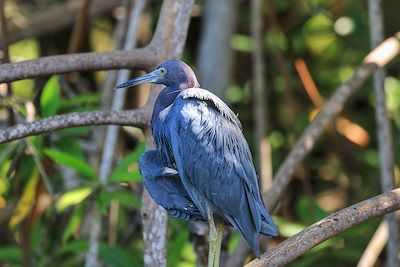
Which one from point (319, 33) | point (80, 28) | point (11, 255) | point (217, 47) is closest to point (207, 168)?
point (11, 255)

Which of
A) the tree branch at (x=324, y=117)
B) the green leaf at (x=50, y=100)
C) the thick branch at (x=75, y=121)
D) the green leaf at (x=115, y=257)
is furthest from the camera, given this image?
the green leaf at (x=115, y=257)

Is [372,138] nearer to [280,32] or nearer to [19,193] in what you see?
[280,32]

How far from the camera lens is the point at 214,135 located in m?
2.42

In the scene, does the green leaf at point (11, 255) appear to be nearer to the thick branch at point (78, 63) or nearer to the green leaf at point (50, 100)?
the green leaf at point (50, 100)

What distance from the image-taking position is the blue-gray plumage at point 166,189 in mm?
2457

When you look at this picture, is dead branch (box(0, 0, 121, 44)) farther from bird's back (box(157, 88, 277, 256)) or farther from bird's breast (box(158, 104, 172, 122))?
bird's back (box(157, 88, 277, 256))

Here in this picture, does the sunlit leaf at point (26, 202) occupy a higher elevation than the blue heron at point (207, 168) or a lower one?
lower

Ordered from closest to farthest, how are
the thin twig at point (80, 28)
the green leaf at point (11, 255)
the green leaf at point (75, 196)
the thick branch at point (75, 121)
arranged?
the thick branch at point (75, 121), the green leaf at point (75, 196), the green leaf at point (11, 255), the thin twig at point (80, 28)

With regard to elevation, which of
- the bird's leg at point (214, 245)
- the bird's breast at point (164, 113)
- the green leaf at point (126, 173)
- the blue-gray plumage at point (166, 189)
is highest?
the bird's breast at point (164, 113)

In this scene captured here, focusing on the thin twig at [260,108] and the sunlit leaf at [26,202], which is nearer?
the sunlit leaf at [26,202]

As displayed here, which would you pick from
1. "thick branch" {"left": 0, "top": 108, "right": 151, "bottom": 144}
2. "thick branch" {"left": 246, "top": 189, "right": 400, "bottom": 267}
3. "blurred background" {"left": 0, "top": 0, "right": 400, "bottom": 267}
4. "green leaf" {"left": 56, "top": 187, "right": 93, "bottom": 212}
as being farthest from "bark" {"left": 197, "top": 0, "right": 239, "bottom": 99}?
"thick branch" {"left": 246, "top": 189, "right": 400, "bottom": 267}

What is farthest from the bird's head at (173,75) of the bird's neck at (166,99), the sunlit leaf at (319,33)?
the sunlit leaf at (319,33)

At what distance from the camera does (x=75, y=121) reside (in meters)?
2.62

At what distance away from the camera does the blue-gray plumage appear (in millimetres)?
2457
